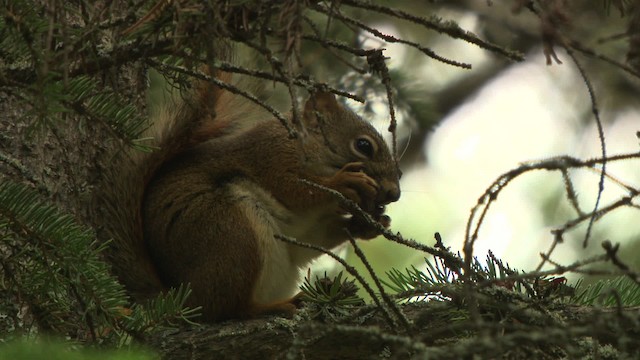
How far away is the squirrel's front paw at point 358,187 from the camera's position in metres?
3.24

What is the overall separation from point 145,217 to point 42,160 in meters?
0.47

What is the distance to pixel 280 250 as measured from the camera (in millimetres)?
3031

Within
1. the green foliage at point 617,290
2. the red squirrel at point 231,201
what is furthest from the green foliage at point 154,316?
the green foliage at point 617,290

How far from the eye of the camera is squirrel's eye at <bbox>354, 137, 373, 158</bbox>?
361 centimetres

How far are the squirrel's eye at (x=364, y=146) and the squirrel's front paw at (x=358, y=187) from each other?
33cm

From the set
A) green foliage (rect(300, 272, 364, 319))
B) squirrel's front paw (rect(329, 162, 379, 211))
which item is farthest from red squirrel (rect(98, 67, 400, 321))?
green foliage (rect(300, 272, 364, 319))

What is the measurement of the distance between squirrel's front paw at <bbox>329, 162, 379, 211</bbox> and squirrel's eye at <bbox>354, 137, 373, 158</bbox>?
1.07ft

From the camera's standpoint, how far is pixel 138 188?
3014 mm

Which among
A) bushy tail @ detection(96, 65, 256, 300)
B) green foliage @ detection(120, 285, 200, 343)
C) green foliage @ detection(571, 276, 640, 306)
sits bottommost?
green foliage @ detection(120, 285, 200, 343)

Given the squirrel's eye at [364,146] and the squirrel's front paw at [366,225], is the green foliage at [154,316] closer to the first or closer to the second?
the squirrel's front paw at [366,225]

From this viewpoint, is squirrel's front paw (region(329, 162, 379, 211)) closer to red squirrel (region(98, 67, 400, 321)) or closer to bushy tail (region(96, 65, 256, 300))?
red squirrel (region(98, 67, 400, 321))

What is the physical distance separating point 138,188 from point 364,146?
996 mm

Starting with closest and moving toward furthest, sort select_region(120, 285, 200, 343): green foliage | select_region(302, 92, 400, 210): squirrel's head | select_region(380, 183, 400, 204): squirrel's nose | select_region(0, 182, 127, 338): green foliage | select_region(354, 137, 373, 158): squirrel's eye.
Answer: select_region(0, 182, 127, 338): green foliage → select_region(120, 285, 200, 343): green foliage → select_region(380, 183, 400, 204): squirrel's nose → select_region(302, 92, 400, 210): squirrel's head → select_region(354, 137, 373, 158): squirrel's eye

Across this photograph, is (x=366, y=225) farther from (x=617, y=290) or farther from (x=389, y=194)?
(x=617, y=290)
